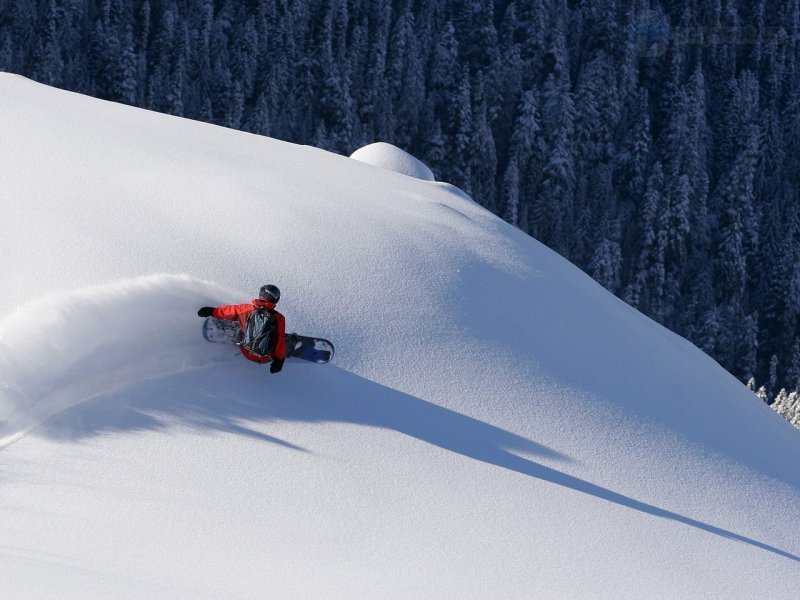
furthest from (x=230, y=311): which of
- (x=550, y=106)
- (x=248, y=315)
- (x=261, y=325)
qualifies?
(x=550, y=106)

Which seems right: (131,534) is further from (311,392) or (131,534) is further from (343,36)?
(343,36)

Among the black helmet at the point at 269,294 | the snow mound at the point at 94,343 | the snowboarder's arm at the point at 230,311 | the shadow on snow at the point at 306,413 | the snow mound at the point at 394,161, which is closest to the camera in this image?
the snow mound at the point at 94,343

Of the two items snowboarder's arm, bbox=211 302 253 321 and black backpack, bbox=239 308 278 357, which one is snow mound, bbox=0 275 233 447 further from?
black backpack, bbox=239 308 278 357

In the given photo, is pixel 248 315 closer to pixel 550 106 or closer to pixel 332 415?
pixel 332 415

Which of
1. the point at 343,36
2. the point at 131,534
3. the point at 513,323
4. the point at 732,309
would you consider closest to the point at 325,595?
the point at 131,534

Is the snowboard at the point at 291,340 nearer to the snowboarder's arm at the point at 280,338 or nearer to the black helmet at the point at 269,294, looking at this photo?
the snowboarder's arm at the point at 280,338

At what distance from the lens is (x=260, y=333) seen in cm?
973

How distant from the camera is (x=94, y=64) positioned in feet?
237

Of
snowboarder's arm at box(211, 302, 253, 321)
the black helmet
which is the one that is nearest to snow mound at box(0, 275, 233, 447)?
snowboarder's arm at box(211, 302, 253, 321)

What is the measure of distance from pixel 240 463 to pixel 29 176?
18.9 feet

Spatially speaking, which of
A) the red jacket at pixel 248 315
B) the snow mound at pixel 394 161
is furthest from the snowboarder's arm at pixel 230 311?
the snow mound at pixel 394 161

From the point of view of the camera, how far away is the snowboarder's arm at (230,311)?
9852 mm

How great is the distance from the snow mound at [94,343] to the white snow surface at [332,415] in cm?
2

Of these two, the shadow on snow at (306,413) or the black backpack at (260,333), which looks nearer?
the shadow on snow at (306,413)
